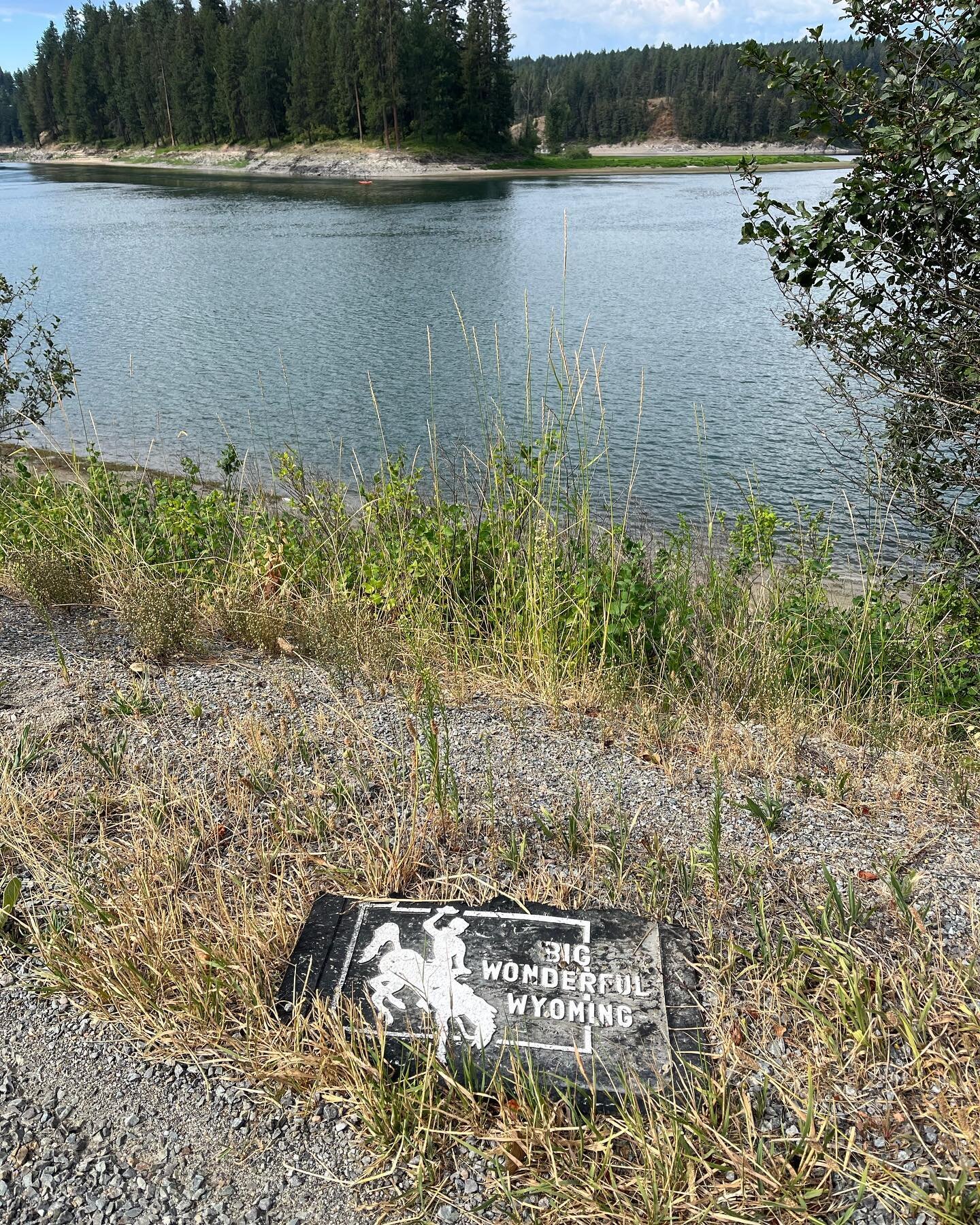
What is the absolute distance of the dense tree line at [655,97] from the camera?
94875mm

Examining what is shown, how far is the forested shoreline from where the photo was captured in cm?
6944

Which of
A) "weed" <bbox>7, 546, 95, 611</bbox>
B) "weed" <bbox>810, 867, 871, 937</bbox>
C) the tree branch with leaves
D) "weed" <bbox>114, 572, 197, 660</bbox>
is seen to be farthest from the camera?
"weed" <bbox>7, 546, 95, 611</bbox>

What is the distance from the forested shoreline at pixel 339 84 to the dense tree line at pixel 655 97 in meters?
0.25

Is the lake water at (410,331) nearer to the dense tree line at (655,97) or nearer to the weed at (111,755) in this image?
the weed at (111,755)

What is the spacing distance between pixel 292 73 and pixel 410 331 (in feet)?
224

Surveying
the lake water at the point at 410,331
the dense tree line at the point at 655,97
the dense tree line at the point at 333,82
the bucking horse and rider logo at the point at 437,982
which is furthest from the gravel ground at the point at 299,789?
the dense tree line at the point at 655,97

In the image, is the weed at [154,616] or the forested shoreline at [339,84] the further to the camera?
the forested shoreline at [339,84]

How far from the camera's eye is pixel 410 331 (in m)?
18.1

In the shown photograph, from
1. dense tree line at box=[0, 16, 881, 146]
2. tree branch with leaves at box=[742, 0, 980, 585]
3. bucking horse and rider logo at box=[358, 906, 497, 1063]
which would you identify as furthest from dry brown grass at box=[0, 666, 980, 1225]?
dense tree line at box=[0, 16, 881, 146]

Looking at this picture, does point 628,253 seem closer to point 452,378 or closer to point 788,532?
point 452,378

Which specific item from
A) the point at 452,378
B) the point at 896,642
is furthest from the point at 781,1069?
the point at 452,378

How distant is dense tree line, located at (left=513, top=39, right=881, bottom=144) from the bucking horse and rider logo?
3463 inches

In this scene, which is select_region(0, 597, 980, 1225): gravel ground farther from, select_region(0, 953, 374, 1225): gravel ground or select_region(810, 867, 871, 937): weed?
select_region(810, 867, 871, 937): weed

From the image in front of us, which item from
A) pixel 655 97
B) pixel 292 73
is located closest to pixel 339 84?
pixel 292 73
